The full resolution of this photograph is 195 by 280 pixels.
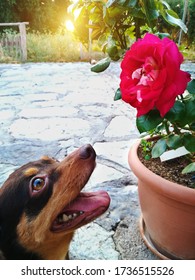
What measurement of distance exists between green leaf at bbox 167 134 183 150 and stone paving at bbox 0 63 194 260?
64cm

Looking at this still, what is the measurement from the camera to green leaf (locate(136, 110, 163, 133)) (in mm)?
1175

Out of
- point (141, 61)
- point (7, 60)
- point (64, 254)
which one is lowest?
point (7, 60)

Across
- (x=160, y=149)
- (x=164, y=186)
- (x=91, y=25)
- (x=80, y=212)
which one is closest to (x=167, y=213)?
(x=164, y=186)

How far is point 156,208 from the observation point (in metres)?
1.52

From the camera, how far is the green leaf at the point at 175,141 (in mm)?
1335

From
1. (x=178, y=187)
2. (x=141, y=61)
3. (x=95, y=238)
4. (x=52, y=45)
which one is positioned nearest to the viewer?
(x=141, y=61)

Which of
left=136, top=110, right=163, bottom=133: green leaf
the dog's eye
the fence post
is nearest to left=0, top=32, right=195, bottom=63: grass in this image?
the fence post

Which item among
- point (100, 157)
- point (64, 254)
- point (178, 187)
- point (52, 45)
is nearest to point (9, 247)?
point (64, 254)

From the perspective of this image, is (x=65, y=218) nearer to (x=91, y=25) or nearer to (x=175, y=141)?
(x=175, y=141)

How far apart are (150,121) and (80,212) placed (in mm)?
515

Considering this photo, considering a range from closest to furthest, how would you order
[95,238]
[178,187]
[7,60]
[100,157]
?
[178,187], [95,238], [100,157], [7,60]

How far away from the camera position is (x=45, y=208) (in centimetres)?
132

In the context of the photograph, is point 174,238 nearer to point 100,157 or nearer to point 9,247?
point 9,247
